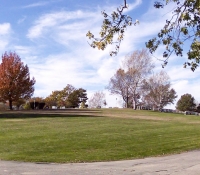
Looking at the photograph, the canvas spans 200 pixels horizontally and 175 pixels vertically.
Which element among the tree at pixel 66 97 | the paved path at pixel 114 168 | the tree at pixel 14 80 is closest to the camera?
the paved path at pixel 114 168

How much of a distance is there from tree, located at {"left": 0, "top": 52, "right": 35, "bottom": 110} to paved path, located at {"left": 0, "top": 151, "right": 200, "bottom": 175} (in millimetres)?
52018

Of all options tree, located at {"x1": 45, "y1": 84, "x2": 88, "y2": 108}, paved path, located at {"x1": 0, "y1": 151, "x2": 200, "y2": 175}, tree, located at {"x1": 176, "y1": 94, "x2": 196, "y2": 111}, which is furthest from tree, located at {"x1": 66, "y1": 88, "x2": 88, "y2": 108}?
paved path, located at {"x1": 0, "y1": 151, "x2": 200, "y2": 175}

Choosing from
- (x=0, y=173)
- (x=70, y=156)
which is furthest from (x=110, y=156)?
(x=0, y=173)

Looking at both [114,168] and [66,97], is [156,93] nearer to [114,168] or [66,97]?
[66,97]

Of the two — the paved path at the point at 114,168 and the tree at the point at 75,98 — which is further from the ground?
the tree at the point at 75,98

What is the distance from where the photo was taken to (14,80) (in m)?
65.2

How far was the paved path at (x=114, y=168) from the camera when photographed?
1209 centimetres

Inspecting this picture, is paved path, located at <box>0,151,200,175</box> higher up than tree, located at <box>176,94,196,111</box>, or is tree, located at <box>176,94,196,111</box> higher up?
tree, located at <box>176,94,196,111</box>

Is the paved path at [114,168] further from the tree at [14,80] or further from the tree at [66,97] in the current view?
the tree at [66,97]

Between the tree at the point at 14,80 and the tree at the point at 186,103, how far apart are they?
67.5 metres

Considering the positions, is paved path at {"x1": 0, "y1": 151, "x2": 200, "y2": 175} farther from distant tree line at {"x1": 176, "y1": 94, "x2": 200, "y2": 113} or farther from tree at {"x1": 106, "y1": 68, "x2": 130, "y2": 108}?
distant tree line at {"x1": 176, "y1": 94, "x2": 200, "y2": 113}

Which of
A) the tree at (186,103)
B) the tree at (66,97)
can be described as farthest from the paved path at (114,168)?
the tree at (186,103)

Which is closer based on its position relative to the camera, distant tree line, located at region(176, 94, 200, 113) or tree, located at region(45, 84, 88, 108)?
tree, located at region(45, 84, 88, 108)

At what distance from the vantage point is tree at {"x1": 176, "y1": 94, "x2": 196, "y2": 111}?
118938mm
